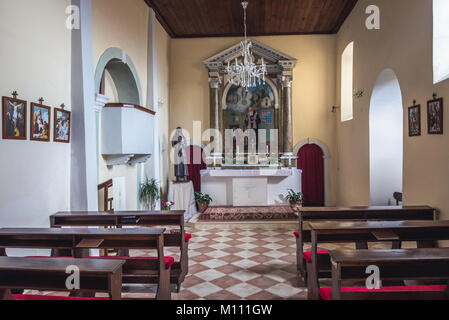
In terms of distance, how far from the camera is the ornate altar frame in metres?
9.56

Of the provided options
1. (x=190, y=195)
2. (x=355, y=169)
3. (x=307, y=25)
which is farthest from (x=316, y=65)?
(x=190, y=195)

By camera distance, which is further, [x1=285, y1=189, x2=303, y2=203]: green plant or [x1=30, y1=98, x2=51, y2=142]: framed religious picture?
[x1=285, y1=189, x2=303, y2=203]: green plant

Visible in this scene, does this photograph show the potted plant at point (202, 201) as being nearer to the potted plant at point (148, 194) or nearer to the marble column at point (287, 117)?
the potted plant at point (148, 194)

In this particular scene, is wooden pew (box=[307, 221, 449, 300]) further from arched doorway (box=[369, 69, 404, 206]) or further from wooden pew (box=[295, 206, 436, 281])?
arched doorway (box=[369, 69, 404, 206])

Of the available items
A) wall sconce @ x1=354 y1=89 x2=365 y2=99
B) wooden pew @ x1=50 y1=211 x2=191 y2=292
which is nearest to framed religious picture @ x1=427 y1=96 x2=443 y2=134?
wall sconce @ x1=354 y1=89 x2=365 y2=99

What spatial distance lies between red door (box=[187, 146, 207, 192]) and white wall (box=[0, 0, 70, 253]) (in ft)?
17.7

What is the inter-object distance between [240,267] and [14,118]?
343 cm

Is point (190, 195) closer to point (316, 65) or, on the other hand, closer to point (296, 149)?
point (296, 149)

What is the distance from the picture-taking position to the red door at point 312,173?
391 inches

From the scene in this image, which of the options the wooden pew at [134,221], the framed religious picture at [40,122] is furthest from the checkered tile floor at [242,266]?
the framed religious picture at [40,122]

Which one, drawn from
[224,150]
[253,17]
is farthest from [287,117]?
[253,17]

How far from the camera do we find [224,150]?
985 centimetres

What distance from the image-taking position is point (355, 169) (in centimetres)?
804

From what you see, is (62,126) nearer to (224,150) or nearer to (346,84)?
(224,150)
